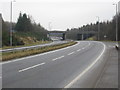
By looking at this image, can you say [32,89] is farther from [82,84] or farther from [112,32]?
[112,32]

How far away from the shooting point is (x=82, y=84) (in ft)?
31.0

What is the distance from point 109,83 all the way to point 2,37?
139ft

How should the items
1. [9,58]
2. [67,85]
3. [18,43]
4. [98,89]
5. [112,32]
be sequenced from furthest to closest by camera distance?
1. [112,32]
2. [18,43]
3. [9,58]
4. [67,85]
5. [98,89]

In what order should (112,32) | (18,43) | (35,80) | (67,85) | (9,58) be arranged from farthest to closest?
(112,32)
(18,43)
(9,58)
(35,80)
(67,85)

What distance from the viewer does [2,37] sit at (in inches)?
1935

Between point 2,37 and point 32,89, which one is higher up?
point 2,37

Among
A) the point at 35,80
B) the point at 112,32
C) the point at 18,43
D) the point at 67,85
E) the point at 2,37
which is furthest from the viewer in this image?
the point at 112,32

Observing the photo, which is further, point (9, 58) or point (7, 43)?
point (7, 43)

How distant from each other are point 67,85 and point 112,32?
86894mm

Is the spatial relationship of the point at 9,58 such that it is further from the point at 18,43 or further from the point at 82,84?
the point at 18,43

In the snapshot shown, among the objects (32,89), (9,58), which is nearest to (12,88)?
(32,89)

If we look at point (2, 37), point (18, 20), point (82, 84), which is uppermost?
point (18, 20)

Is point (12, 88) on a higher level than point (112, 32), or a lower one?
lower

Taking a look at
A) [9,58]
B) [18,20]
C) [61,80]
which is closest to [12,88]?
[61,80]
